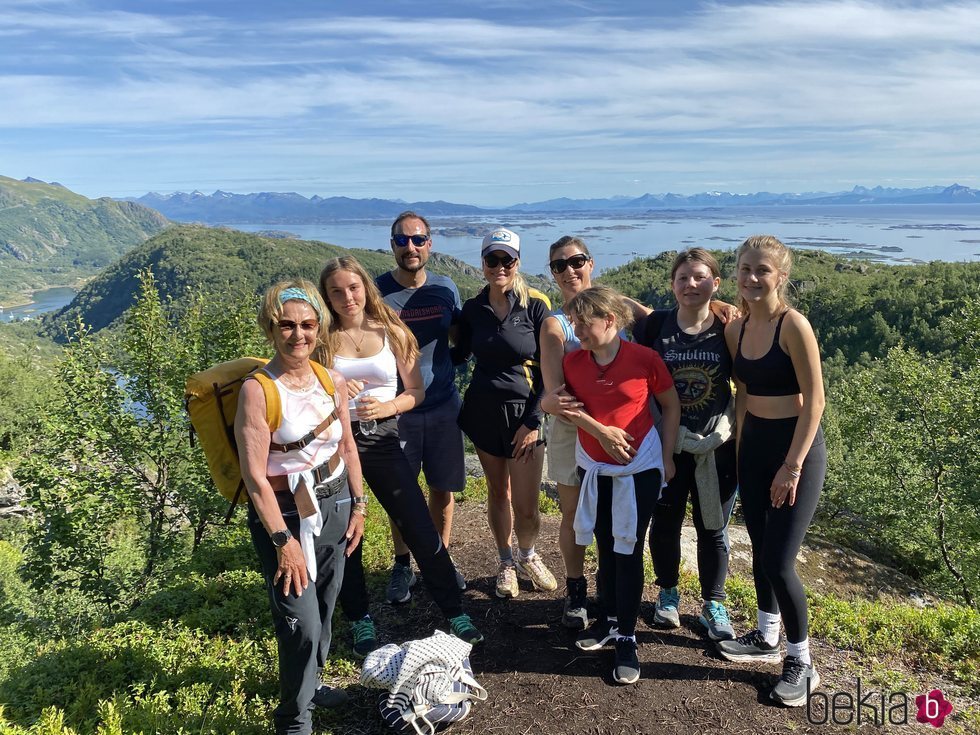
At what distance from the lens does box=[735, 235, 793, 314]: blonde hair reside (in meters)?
3.53

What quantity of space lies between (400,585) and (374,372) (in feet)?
7.49

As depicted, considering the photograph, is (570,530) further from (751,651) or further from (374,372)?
(374,372)

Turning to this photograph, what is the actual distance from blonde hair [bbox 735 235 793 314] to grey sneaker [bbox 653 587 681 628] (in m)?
2.47

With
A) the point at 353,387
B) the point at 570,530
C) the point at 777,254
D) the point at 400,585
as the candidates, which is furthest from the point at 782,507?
the point at 400,585

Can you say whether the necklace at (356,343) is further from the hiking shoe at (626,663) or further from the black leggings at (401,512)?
the hiking shoe at (626,663)

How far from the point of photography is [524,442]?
4355 mm

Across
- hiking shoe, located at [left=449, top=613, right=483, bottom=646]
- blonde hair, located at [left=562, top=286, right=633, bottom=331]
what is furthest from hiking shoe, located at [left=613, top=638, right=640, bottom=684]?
blonde hair, located at [left=562, top=286, right=633, bottom=331]

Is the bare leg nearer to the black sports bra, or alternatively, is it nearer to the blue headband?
the black sports bra

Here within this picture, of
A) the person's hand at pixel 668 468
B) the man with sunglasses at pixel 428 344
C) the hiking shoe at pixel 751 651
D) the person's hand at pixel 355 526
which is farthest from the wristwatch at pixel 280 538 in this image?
the hiking shoe at pixel 751 651

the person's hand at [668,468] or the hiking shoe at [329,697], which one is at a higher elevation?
the person's hand at [668,468]

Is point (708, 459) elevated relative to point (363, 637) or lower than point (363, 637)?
elevated

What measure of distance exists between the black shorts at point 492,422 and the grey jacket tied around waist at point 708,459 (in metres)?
1.19

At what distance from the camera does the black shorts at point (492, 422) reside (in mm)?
4379

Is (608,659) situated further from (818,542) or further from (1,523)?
(1,523)
